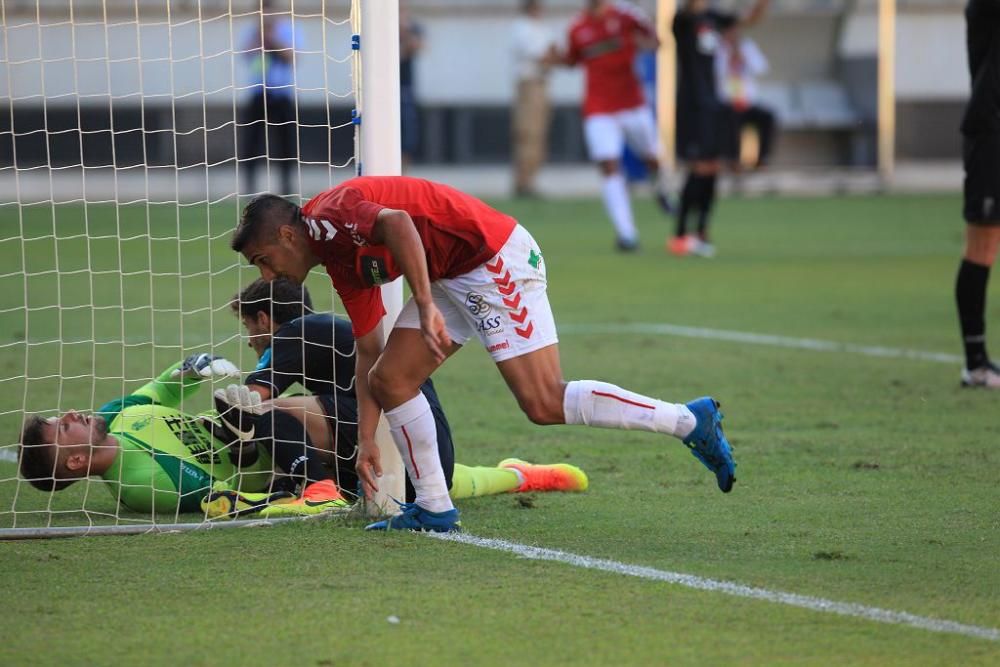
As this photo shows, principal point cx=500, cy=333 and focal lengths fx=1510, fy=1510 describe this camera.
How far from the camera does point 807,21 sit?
26.7 meters

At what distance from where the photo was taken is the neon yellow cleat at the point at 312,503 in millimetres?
4859

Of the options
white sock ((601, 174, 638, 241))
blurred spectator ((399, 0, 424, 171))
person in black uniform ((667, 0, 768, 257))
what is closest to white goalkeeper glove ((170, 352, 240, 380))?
person in black uniform ((667, 0, 768, 257))

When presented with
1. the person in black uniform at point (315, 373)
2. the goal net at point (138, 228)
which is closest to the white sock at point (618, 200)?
the goal net at point (138, 228)

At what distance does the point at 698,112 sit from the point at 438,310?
11315mm

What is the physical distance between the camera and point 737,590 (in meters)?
3.90

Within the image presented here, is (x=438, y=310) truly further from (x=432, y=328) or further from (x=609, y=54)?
(x=609, y=54)

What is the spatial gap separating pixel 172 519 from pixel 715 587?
6.27 feet

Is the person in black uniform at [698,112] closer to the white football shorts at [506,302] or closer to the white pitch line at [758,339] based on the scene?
the white pitch line at [758,339]

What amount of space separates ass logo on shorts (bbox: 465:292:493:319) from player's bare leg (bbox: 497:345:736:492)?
16 cm

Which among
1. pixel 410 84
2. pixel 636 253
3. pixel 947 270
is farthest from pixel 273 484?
pixel 410 84

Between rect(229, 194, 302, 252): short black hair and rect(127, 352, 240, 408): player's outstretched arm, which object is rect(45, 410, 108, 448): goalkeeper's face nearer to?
rect(127, 352, 240, 408): player's outstretched arm

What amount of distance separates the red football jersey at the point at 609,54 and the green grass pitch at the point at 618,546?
608cm

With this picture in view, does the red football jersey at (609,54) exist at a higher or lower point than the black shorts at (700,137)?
higher

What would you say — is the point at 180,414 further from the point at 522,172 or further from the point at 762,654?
the point at 522,172
